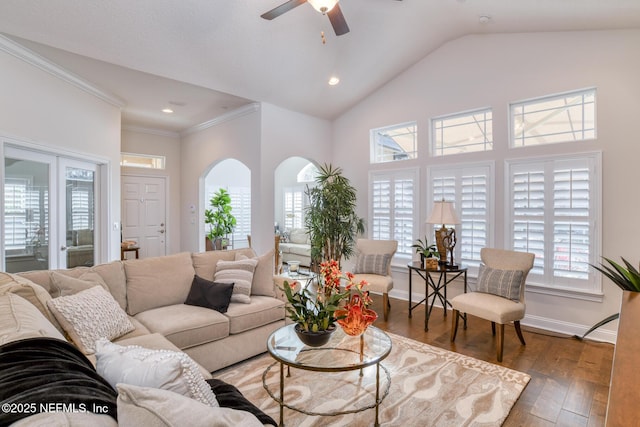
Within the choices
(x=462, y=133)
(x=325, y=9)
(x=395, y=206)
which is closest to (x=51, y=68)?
(x=325, y=9)

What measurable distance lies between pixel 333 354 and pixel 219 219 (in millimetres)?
6196

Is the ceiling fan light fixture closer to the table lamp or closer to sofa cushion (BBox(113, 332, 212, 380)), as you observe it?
the table lamp

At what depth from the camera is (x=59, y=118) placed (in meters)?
3.89

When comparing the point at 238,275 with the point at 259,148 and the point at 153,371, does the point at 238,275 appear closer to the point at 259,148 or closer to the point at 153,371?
the point at 153,371

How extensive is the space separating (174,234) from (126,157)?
1.82 metres

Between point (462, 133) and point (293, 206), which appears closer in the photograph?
point (462, 133)

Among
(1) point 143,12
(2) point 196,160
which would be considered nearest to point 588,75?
(1) point 143,12

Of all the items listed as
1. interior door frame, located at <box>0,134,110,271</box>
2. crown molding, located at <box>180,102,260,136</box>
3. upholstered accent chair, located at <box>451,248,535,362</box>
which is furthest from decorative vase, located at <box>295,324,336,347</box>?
crown molding, located at <box>180,102,260,136</box>

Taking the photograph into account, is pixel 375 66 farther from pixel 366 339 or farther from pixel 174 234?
pixel 174 234

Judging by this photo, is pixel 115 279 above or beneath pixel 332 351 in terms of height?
above

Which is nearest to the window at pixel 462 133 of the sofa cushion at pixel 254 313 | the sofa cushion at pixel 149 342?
the sofa cushion at pixel 254 313

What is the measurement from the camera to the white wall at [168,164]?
650 cm

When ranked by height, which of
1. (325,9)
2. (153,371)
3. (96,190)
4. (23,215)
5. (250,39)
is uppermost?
(250,39)

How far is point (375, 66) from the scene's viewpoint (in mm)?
4676
